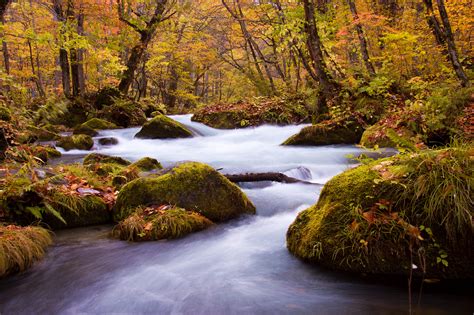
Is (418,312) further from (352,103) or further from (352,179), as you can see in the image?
(352,103)

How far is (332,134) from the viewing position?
10164mm

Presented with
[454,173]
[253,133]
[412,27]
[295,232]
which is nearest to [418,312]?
[454,173]

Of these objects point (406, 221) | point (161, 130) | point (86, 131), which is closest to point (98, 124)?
point (86, 131)

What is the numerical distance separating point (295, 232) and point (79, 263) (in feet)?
7.93

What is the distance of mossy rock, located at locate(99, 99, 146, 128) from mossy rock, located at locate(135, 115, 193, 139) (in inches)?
124

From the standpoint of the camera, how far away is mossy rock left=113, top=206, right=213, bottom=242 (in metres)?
4.59

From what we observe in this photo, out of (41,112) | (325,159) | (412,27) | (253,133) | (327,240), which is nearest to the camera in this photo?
(327,240)

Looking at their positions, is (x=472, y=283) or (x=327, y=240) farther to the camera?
(x=327, y=240)

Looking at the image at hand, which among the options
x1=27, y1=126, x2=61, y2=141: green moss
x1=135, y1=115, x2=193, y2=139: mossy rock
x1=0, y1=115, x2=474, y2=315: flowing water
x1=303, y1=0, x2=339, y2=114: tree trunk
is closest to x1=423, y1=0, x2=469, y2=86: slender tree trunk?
x1=303, y1=0, x2=339, y2=114: tree trunk

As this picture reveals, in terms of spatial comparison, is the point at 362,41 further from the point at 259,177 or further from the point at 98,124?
the point at 98,124

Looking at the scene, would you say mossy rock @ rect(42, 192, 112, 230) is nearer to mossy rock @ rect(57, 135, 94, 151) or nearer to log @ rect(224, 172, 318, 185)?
log @ rect(224, 172, 318, 185)

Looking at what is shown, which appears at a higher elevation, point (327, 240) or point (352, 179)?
point (352, 179)

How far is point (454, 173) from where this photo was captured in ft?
10.5

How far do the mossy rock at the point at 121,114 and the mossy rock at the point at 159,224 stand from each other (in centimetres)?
1151
